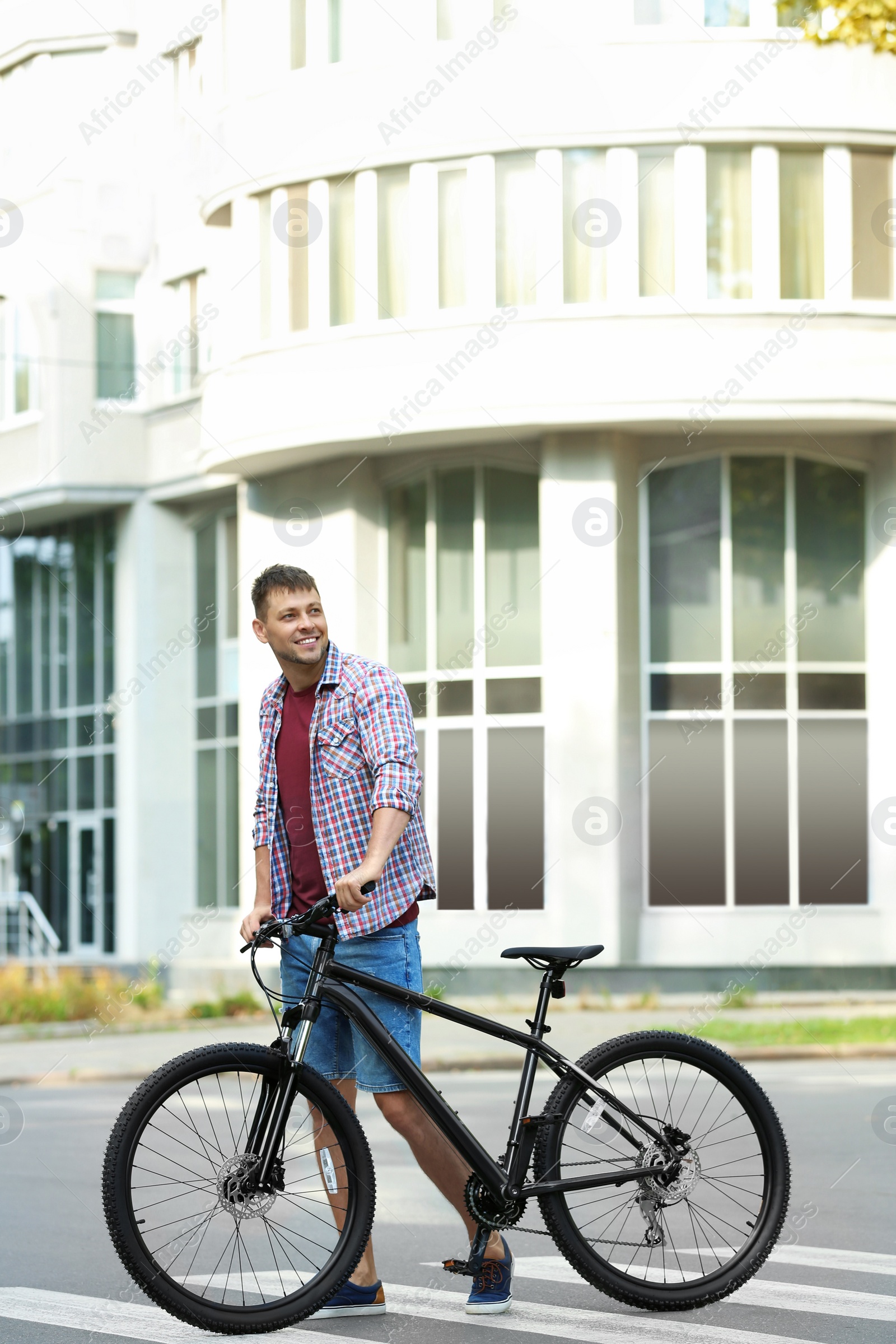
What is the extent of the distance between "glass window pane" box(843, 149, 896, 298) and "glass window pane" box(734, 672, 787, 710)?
184 inches

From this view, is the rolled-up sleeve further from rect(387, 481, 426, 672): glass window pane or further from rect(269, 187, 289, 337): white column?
rect(269, 187, 289, 337): white column

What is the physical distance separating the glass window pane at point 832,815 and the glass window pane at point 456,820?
13.1ft

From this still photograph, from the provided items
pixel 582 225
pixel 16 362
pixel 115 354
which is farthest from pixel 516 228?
pixel 16 362

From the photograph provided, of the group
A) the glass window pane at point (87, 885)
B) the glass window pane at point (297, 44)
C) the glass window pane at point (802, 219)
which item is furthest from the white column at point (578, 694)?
the glass window pane at point (87, 885)

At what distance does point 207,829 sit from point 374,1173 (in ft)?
77.3

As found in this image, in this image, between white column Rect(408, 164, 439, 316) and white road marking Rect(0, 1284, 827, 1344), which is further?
white column Rect(408, 164, 439, 316)

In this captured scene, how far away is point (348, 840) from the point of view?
5668 mm

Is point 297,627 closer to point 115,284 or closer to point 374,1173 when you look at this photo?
point 374,1173

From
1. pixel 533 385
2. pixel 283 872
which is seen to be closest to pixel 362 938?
pixel 283 872

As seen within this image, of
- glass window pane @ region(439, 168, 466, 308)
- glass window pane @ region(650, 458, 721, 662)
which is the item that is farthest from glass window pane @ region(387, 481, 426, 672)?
glass window pane @ region(650, 458, 721, 662)

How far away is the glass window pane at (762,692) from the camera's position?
23.1 meters

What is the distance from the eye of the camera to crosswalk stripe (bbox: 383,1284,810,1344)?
5.16 m

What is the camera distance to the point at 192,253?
28.5 metres

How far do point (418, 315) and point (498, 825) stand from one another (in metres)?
6.18
